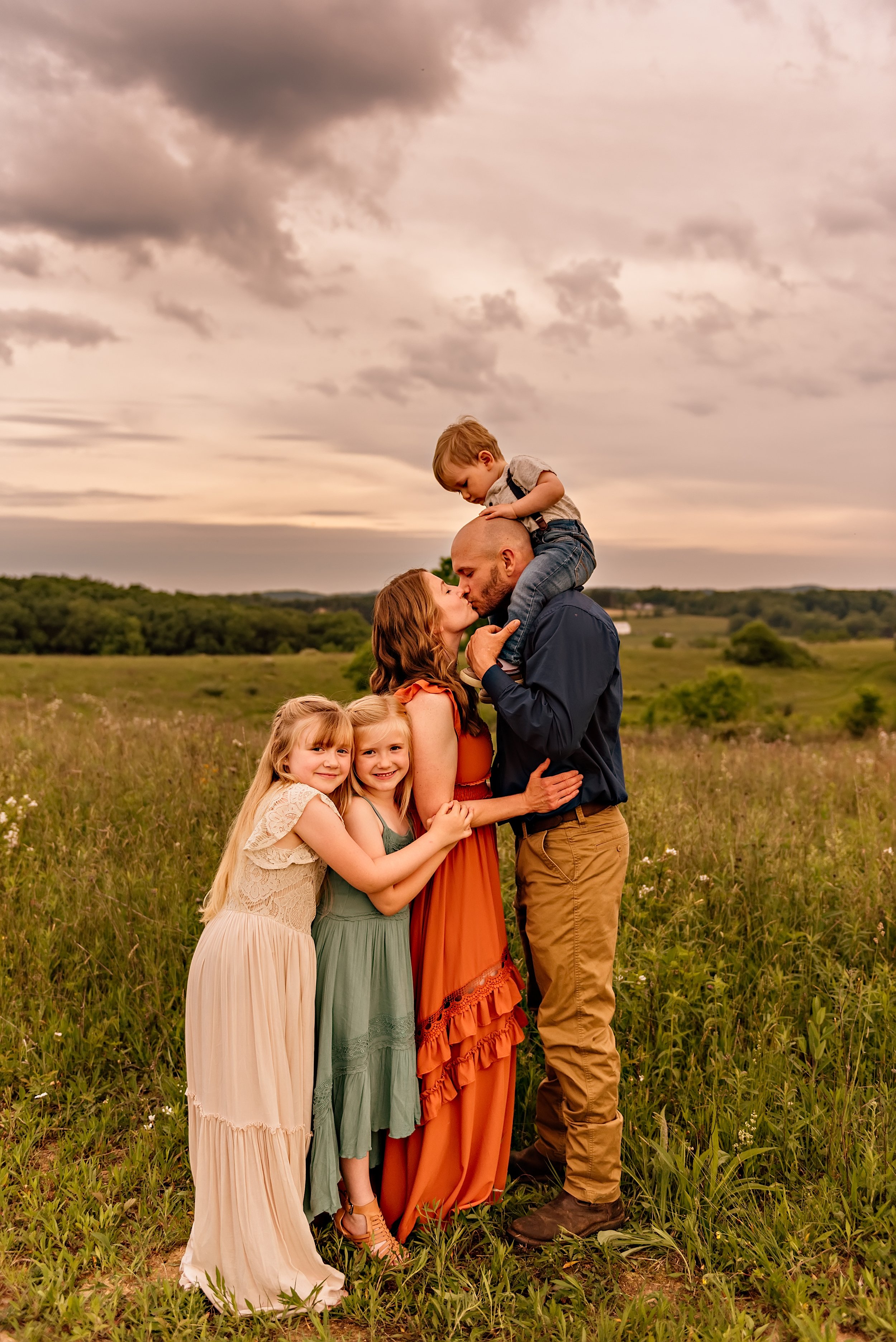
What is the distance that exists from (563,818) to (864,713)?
122 ft

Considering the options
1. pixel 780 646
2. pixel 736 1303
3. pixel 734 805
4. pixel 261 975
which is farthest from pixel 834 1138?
pixel 780 646

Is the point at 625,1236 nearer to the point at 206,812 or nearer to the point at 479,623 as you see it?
the point at 206,812

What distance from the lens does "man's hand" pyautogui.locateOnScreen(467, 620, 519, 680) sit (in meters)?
3.26

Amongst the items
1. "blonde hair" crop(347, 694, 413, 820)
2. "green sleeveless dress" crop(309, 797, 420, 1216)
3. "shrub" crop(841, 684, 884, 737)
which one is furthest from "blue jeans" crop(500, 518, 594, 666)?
"shrub" crop(841, 684, 884, 737)

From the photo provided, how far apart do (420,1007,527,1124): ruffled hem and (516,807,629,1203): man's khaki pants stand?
16cm

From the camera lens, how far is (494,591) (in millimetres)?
3477

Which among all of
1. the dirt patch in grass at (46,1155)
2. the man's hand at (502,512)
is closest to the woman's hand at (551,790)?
the man's hand at (502,512)

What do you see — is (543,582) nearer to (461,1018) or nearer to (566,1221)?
(461,1018)

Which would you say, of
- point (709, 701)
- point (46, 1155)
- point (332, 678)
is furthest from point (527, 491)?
point (332, 678)

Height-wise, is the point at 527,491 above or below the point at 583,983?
above

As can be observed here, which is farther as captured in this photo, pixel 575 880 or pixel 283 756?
pixel 575 880

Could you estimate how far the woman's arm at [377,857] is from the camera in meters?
3.21

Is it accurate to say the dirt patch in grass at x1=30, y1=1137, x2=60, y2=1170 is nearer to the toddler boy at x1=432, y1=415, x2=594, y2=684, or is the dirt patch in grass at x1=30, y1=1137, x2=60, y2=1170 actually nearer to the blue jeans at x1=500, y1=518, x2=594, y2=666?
the toddler boy at x1=432, y1=415, x2=594, y2=684

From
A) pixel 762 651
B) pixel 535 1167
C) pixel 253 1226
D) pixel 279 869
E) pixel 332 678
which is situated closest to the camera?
pixel 253 1226
